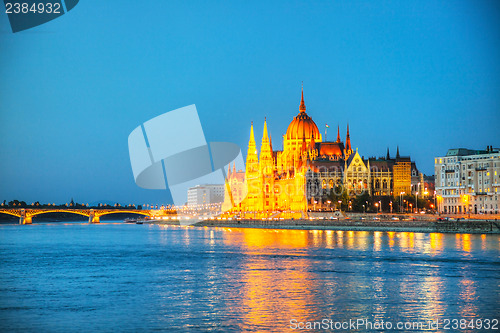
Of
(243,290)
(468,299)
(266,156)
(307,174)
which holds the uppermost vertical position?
(266,156)

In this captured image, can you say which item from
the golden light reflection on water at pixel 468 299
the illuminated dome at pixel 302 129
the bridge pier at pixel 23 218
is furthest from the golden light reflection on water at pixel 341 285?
the illuminated dome at pixel 302 129

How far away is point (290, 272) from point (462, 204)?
72.7 m

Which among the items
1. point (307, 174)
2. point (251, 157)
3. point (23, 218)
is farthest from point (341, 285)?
point (251, 157)

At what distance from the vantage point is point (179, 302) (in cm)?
2633

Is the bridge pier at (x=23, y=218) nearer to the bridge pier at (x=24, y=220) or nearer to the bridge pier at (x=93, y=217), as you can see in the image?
the bridge pier at (x=24, y=220)

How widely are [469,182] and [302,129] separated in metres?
78.3

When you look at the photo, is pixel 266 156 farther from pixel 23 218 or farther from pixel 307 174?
pixel 23 218

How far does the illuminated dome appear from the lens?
573 ft

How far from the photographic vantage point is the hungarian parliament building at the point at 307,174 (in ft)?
481

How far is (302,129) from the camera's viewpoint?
17550 centimetres

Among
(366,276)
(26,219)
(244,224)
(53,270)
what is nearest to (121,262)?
(53,270)

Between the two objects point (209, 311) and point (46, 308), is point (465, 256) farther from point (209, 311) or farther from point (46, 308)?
point (46, 308)

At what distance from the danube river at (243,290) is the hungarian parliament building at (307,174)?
8829cm

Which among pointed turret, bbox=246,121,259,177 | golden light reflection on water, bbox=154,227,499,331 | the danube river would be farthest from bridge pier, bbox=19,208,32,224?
golden light reflection on water, bbox=154,227,499,331
